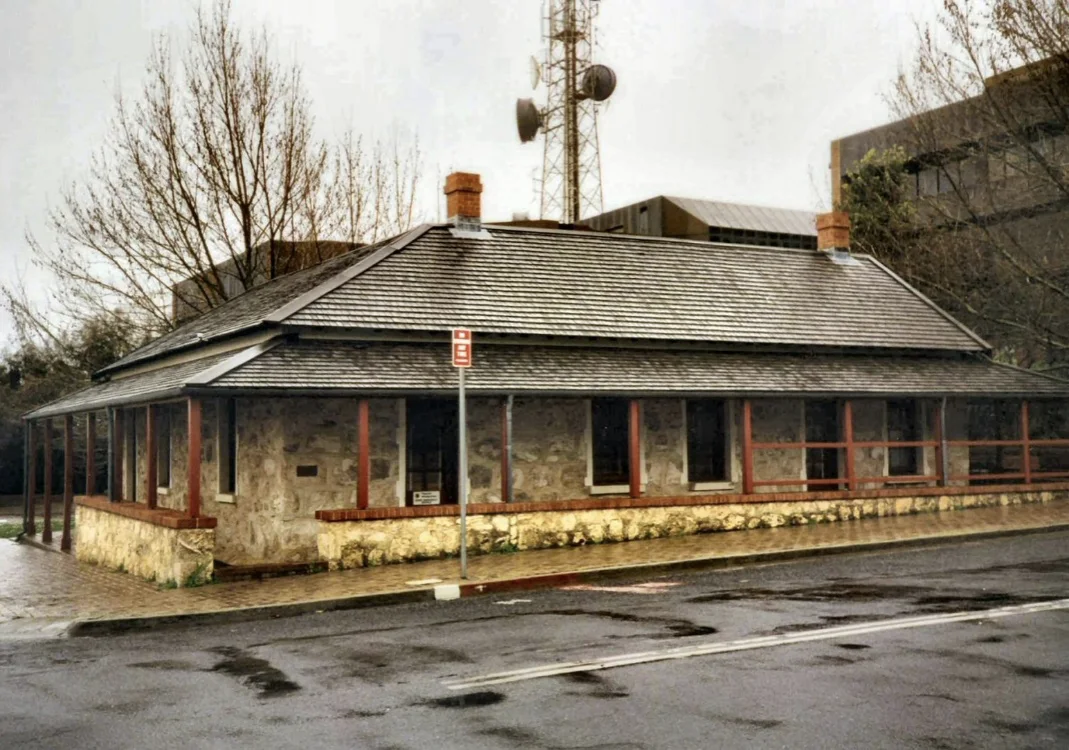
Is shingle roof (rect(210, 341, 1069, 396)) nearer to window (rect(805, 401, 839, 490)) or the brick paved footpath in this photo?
window (rect(805, 401, 839, 490))

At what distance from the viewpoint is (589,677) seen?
8.12 m

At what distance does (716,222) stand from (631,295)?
13528 mm

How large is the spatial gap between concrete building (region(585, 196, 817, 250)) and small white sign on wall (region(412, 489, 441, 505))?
1630cm

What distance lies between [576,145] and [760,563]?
96.7 ft

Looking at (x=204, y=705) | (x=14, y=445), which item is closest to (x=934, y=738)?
(x=204, y=705)

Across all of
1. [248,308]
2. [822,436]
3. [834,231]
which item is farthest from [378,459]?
[834,231]

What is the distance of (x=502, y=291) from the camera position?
2048 cm

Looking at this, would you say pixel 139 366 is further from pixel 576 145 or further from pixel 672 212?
pixel 576 145

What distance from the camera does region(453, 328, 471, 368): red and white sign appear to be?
14109 mm

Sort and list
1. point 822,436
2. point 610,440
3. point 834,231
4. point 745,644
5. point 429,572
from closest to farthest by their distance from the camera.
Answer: point 745,644 → point 429,572 → point 610,440 → point 822,436 → point 834,231

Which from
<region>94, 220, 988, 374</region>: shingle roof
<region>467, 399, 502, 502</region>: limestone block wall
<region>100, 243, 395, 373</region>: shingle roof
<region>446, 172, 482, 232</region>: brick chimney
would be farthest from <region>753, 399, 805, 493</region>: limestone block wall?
<region>100, 243, 395, 373</region>: shingle roof

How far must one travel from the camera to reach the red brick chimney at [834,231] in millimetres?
27422

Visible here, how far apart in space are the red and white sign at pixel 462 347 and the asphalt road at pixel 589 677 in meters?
3.10

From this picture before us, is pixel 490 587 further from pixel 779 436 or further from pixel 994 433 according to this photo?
pixel 994 433
